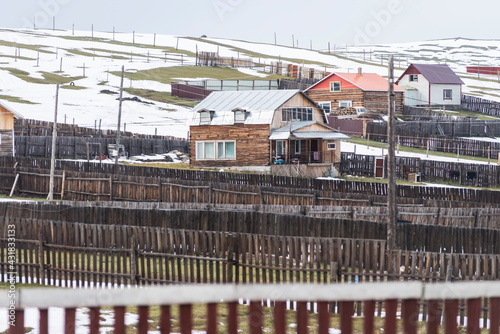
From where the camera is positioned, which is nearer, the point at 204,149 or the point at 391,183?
the point at 391,183

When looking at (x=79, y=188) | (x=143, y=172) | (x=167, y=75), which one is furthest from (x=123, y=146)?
(x=167, y=75)

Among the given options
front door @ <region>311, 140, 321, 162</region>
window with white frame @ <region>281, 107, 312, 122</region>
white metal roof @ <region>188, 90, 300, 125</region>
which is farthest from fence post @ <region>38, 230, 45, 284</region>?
window with white frame @ <region>281, 107, 312, 122</region>

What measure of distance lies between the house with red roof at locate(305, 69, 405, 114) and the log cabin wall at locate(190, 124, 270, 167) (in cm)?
3151

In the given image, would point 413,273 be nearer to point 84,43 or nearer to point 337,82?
point 337,82

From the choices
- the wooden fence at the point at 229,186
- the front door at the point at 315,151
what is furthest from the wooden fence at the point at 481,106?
the wooden fence at the point at 229,186

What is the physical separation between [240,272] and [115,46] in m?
140

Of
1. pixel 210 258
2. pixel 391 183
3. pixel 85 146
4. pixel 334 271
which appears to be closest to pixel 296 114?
pixel 85 146

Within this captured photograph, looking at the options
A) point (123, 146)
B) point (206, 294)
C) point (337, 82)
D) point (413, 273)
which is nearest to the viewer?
point (206, 294)

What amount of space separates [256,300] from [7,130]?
46.6 meters

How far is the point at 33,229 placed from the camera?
722 inches

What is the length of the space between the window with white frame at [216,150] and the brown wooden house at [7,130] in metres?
13.2

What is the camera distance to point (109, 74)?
10438cm

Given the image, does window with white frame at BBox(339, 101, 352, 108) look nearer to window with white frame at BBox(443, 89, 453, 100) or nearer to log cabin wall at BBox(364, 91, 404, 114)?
log cabin wall at BBox(364, 91, 404, 114)

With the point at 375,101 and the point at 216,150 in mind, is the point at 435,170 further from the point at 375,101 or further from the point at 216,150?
the point at 375,101
